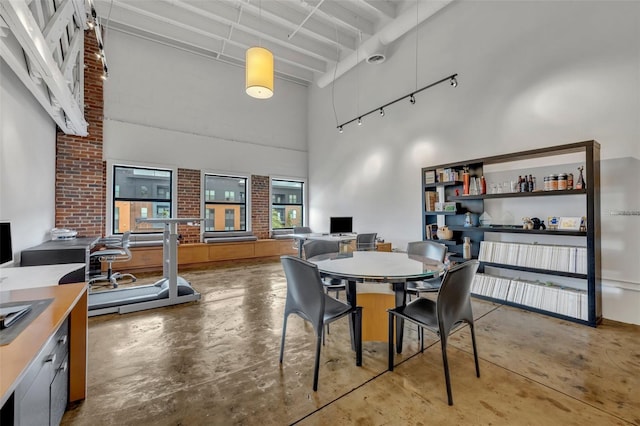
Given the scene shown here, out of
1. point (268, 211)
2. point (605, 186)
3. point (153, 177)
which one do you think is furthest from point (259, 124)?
point (605, 186)

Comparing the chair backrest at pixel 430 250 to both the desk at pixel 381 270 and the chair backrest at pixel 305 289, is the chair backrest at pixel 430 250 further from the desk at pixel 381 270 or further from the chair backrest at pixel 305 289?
the chair backrest at pixel 305 289

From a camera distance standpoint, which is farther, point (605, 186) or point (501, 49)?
point (501, 49)

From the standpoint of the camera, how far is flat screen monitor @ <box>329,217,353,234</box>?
5.78 meters

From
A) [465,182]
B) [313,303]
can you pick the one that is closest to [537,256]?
[465,182]

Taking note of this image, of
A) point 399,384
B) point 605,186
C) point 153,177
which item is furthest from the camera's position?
point 153,177

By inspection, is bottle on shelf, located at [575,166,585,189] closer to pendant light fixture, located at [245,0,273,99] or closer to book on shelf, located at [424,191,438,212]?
book on shelf, located at [424,191,438,212]

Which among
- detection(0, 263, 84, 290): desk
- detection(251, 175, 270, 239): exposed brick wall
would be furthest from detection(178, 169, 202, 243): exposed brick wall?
detection(0, 263, 84, 290): desk

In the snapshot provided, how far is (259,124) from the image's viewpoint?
7652 millimetres

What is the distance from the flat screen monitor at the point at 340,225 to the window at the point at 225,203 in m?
2.82

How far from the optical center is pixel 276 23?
571 centimetres

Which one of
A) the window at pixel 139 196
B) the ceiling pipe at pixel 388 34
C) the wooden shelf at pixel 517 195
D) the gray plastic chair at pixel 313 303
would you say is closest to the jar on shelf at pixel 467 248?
the wooden shelf at pixel 517 195

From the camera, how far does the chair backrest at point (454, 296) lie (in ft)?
5.89

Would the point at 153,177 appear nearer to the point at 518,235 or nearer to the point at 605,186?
the point at 518,235

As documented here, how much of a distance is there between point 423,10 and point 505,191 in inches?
127
